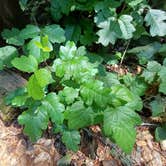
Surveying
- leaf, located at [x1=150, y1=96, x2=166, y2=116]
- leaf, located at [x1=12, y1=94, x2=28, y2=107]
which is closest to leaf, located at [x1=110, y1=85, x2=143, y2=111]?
leaf, located at [x1=150, y1=96, x2=166, y2=116]

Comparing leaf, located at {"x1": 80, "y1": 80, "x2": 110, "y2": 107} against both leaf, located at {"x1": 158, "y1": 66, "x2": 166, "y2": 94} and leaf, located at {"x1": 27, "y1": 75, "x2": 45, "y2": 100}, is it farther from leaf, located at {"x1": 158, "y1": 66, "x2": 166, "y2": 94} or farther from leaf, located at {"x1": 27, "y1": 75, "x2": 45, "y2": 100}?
leaf, located at {"x1": 158, "y1": 66, "x2": 166, "y2": 94}

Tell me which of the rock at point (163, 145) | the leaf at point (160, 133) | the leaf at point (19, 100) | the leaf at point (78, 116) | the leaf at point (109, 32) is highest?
the leaf at point (109, 32)

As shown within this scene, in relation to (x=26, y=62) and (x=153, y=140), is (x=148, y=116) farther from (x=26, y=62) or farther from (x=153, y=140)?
(x=26, y=62)

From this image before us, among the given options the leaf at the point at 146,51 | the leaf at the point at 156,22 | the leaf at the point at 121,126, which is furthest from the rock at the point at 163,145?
the leaf at the point at 156,22

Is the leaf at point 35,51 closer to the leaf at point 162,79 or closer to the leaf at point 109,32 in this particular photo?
the leaf at point 109,32

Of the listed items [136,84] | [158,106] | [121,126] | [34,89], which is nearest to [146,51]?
[136,84]
